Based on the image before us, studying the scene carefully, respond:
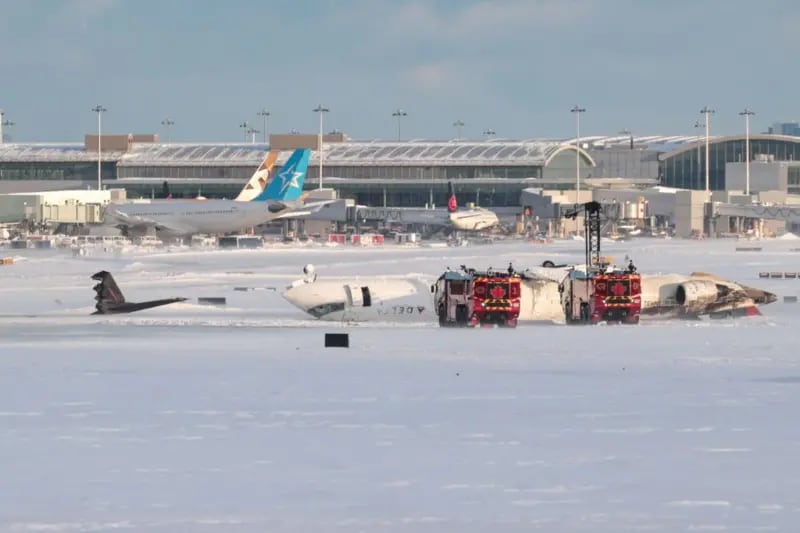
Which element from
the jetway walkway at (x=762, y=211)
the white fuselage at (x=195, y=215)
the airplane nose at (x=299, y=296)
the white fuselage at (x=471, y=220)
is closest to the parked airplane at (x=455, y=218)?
the white fuselage at (x=471, y=220)

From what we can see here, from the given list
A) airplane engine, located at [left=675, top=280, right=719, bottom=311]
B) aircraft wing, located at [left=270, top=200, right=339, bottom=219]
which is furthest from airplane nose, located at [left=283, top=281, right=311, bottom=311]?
aircraft wing, located at [left=270, top=200, right=339, bottom=219]

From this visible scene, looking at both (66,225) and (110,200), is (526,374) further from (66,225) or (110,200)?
(110,200)

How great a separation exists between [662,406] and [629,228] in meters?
161

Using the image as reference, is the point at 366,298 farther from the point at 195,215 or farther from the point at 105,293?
the point at 195,215

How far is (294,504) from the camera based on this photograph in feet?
74.2

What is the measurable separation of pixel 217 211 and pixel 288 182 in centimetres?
769

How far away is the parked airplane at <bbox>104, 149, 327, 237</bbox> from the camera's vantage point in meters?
143

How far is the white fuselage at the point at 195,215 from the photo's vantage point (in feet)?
469

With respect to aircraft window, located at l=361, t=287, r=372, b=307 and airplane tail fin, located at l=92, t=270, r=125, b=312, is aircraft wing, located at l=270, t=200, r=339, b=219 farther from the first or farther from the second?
aircraft window, located at l=361, t=287, r=372, b=307

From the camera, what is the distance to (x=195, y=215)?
144 m

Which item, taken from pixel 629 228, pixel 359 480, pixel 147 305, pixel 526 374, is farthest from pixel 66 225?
pixel 359 480

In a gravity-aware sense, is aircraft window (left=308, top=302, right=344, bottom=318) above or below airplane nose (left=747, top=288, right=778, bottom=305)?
below

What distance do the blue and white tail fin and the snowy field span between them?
90.4 metres

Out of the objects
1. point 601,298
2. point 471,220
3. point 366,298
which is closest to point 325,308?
point 366,298
